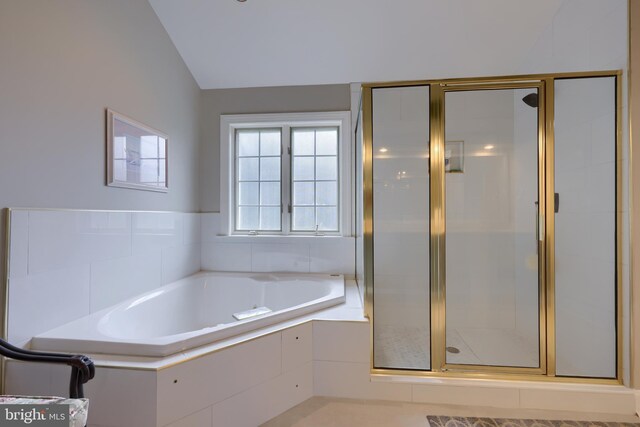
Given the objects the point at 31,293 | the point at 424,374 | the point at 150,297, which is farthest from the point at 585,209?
the point at 31,293

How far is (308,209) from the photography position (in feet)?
8.71

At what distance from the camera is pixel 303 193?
8.75 feet

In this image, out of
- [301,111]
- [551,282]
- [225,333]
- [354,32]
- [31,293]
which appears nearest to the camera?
[31,293]

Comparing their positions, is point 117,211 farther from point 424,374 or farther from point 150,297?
point 424,374

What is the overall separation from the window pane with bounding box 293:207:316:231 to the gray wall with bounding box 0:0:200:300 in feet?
3.53

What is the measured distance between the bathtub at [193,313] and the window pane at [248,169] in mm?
924

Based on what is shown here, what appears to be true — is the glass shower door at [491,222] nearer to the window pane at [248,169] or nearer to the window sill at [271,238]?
the window sill at [271,238]

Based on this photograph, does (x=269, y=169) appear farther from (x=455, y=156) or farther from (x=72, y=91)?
(x=455, y=156)

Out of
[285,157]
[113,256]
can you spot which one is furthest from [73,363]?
[285,157]

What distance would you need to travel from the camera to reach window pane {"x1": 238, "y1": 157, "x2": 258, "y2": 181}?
271 centimetres

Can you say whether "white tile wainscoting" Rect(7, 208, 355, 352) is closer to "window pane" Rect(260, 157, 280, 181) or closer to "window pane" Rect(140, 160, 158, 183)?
"window pane" Rect(140, 160, 158, 183)

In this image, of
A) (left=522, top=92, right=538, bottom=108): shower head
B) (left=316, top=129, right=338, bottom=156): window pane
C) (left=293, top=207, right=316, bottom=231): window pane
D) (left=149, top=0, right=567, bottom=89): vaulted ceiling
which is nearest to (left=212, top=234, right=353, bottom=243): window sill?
(left=293, top=207, right=316, bottom=231): window pane

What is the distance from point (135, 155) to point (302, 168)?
134 centimetres

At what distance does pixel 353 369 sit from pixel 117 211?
1.67 meters
